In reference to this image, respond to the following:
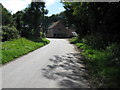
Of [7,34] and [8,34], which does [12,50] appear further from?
[8,34]

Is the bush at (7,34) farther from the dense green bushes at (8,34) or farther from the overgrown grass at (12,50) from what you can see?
the overgrown grass at (12,50)

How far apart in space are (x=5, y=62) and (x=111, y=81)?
320 inches

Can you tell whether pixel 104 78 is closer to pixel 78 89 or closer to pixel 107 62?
pixel 78 89

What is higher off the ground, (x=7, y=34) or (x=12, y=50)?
(x=7, y=34)

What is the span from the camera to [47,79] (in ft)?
26.3

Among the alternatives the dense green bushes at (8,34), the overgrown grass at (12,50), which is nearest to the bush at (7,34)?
the dense green bushes at (8,34)

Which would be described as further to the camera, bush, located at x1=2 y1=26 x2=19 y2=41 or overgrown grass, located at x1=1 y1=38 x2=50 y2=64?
bush, located at x1=2 y1=26 x2=19 y2=41

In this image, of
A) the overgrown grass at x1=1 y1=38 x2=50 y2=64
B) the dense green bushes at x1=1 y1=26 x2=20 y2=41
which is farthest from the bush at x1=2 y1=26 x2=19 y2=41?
the overgrown grass at x1=1 y1=38 x2=50 y2=64

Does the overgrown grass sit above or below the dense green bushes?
below

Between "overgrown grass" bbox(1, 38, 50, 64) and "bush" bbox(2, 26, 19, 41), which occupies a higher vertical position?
"bush" bbox(2, 26, 19, 41)

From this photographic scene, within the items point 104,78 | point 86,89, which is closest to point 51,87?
point 86,89

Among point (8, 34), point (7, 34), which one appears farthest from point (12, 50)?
point (8, 34)

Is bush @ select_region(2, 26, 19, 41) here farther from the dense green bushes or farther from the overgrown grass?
the overgrown grass

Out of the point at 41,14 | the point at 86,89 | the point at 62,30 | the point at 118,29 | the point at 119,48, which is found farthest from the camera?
the point at 62,30
